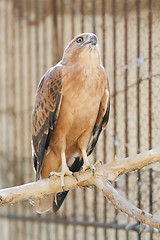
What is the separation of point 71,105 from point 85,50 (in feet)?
1.10

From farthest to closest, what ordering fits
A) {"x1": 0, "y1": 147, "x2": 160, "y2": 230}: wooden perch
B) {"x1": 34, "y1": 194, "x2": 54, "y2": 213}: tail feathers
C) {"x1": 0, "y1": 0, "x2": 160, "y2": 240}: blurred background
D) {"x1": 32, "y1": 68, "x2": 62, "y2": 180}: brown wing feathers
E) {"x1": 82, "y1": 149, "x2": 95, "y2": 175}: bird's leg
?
{"x1": 0, "y1": 0, "x2": 160, "y2": 240}: blurred background
{"x1": 34, "y1": 194, "x2": 54, "y2": 213}: tail feathers
{"x1": 32, "y1": 68, "x2": 62, "y2": 180}: brown wing feathers
{"x1": 82, "y1": 149, "x2": 95, "y2": 175}: bird's leg
{"x1": 0, "y1": 147, "x2": 160, "y2": 230}: wooden perch

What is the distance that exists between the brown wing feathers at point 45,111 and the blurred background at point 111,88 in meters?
0.93

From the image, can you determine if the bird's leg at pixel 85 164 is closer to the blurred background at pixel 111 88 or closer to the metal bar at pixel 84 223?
the blurred background at pixel 111 88

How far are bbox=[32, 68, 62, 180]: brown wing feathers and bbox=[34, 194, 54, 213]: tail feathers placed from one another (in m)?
0.20

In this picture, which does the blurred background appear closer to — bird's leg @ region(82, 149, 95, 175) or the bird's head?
bird's leg @ region(82, 149, 95, 175)

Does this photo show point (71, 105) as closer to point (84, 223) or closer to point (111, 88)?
point (111, 88)

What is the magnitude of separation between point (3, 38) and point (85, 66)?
243 centimetres

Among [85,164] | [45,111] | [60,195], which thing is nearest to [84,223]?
[60,195]

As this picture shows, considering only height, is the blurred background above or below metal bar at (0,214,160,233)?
above

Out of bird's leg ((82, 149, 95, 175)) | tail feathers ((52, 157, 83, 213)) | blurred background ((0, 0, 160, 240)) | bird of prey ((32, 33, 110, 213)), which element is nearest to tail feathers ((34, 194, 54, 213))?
tail feathers ((52, 157, 83, 213))

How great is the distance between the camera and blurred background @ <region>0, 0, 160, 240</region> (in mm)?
3178

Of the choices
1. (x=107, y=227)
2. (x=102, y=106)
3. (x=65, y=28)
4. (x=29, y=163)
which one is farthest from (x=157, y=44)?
(x=29, y=163)

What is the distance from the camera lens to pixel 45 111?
243 cm

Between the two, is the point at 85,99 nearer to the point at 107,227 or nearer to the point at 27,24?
the point at 107,227
